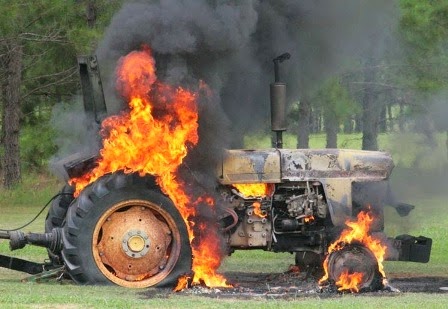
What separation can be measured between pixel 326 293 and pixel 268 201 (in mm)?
1318

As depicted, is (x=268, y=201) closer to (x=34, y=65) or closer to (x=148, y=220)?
(x=148, y=220)

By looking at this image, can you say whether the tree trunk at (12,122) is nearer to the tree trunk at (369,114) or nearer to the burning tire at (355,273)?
the tree trunk at (369,114)

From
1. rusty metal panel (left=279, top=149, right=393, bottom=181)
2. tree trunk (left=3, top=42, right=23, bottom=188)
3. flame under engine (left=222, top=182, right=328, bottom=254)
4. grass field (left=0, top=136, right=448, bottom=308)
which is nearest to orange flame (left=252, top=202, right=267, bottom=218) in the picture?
flame under engine (left=222, top=182, right=328, bottom=254)

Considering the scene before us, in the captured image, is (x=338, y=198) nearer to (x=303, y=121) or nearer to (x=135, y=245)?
(x=135, y=245)

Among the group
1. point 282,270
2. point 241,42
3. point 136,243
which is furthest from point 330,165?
point 282,270

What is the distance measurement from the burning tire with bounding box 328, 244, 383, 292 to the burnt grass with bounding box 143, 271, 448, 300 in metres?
0.09

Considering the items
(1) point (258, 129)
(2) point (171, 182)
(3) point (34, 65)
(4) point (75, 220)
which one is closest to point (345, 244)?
(2) point (171, 182)

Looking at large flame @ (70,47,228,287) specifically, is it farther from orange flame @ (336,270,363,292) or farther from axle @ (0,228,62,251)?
orange flame @ (336,270,363,292)

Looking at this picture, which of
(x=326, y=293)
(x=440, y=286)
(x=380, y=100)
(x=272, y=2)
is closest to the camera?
(x=326, y=293)

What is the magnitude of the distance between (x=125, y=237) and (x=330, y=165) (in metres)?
2.52

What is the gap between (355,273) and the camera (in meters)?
12.1

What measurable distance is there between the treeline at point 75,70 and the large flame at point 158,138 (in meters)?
10.8

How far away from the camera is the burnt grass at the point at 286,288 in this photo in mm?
11523

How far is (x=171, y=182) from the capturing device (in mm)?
12062
